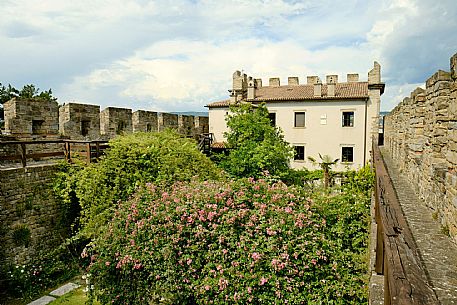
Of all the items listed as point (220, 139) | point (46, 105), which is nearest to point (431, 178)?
point (46, 105)

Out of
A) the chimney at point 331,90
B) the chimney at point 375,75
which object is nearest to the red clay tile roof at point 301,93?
the chimney at point 331,90

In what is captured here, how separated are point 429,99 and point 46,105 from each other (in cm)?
1084

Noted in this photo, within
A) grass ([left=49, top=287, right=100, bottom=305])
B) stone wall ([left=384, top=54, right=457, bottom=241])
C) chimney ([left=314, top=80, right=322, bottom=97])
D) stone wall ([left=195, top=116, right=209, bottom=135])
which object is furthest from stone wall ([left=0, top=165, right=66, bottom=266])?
chimney ([left=314, top=80, right=322, bottom=97])

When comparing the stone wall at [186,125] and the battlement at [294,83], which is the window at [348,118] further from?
the stone wall at [186,125]

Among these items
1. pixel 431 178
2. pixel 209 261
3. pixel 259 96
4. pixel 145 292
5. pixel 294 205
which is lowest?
pixel 145 292

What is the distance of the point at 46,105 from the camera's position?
Answer: 34.7ft

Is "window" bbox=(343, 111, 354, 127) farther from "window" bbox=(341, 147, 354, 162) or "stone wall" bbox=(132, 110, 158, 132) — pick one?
"stone wall" bbox=(132, 110, 158, 132)

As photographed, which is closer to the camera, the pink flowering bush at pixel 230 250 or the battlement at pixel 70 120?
the pink flowering bush at pixel 230 250

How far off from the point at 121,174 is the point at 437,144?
748cm

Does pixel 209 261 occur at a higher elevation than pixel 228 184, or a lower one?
lower

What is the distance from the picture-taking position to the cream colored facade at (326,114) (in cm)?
2225

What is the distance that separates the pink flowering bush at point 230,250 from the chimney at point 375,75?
17.8m

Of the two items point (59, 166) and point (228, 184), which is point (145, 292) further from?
point (59, 166)

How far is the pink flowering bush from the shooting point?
5258 mm
